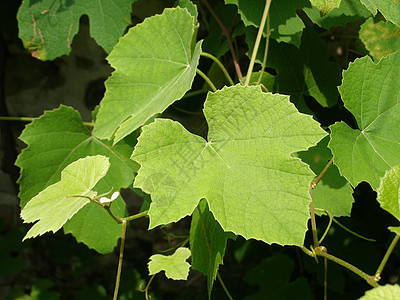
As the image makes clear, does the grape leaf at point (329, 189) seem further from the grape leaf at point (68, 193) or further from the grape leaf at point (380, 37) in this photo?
the grape leaf at point (68, 193)

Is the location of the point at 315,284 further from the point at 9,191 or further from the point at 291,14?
the point at 9,191

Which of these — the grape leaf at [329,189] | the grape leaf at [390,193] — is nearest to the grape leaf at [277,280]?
the grape leaf at [329,189]

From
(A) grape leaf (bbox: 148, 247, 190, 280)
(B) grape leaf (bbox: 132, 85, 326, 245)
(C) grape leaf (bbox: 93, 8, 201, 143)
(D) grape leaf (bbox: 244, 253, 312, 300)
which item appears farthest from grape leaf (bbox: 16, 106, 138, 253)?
(D) grape leaf (bbox: 244, 253, 312, 300)

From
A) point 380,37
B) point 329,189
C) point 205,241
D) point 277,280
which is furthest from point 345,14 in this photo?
point 277,280

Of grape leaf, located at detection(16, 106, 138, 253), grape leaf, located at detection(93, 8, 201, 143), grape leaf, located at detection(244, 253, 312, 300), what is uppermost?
grape leaf, located at detection(93, 8, 201, 143)

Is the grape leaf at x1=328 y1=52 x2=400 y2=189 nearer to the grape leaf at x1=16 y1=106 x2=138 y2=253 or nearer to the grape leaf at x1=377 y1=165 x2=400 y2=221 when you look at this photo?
the grape leaf at x1=377 y1=165 x2=400 y2=221

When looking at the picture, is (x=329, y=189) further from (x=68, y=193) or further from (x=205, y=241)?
(x=68, y=193)

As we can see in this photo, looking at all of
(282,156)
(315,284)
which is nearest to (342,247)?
(315,284)
